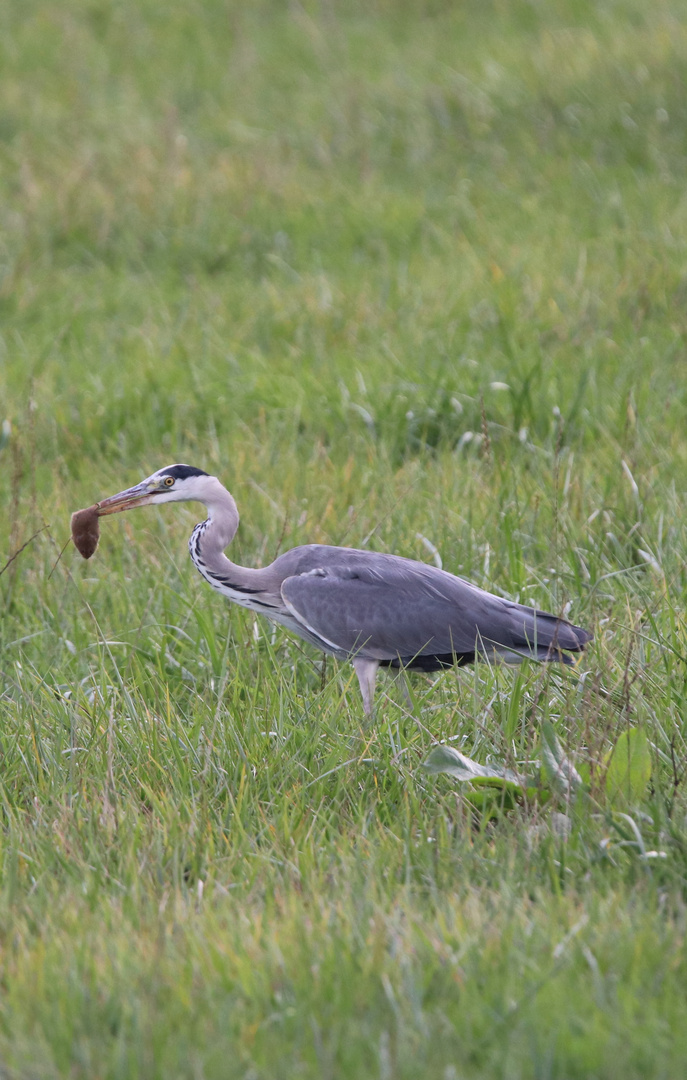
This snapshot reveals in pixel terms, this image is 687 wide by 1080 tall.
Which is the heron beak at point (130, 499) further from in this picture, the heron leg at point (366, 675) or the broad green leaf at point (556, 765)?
the broad green leaf at point (556, 765)

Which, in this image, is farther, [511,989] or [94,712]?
[94,712]

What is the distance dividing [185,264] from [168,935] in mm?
6055

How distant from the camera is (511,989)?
7.41 feet

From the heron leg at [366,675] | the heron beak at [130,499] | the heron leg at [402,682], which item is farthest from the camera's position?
the heron beak at [130,499]

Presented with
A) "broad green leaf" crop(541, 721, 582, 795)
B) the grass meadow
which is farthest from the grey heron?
"broad green leaf" crop(541, 721, 582, 795)

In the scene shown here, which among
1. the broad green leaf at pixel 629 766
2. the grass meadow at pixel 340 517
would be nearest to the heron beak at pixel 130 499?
the grass meadow at pixel 340 517

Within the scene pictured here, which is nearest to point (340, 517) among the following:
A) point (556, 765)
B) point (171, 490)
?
point (171, 490)

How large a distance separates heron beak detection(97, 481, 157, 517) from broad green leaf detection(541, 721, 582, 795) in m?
1.67

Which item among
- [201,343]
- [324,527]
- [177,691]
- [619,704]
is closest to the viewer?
[619,704]

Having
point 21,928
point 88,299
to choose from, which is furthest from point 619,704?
point 88,299

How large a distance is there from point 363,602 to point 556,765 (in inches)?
44.1

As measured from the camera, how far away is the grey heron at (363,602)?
12.5 feet

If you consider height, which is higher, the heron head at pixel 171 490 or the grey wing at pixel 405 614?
the heron head at pixel 171 490

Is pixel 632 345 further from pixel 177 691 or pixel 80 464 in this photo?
pixel 177 691
